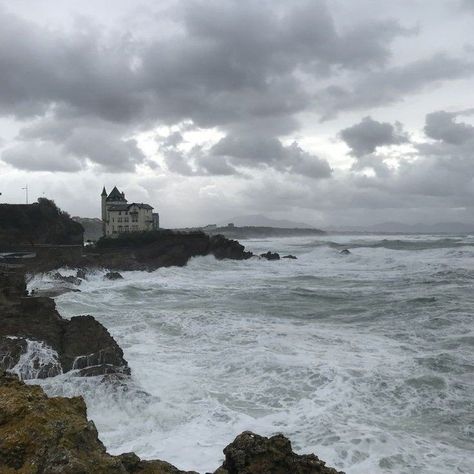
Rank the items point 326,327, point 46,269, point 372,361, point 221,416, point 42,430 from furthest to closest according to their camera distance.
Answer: point 46,269 < point 326,327 < point 372,361 < point 221,416 < point 42,430

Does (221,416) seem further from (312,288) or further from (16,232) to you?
(16,232)

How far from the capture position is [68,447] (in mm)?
3580

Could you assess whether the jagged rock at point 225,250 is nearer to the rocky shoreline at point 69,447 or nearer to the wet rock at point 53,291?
the wet rock at point 53,291

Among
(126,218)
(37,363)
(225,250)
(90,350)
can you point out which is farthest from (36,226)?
(37,363)

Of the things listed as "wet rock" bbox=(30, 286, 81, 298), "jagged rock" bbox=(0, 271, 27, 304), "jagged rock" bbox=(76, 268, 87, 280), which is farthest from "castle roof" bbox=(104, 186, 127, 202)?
"jagged rock" bbox=(0, 271, 27, 304)

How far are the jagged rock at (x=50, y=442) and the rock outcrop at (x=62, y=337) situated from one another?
588 centimetres

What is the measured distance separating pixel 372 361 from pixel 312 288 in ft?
48.8

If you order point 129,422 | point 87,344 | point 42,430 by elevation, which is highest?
point 42,430

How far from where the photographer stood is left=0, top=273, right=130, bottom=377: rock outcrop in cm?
1012

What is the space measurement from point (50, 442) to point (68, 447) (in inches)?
5.5

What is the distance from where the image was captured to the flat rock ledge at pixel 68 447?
136 inches

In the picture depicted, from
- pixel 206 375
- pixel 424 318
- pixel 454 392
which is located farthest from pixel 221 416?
pixel 424 318

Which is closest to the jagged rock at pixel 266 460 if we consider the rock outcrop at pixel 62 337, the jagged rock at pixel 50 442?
the jagged rock at pixel 50 442

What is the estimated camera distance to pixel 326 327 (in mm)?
15195
